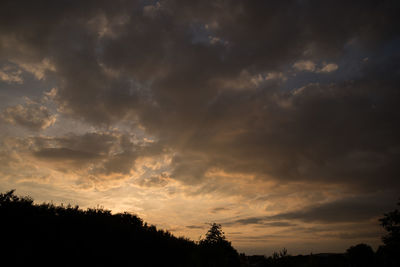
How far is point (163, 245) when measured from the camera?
962 inches

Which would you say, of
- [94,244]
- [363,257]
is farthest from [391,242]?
Answer: [94,244]

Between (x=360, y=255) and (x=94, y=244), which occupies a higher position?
(x=94, y=244)

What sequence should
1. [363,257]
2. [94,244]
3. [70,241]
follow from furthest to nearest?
1. [363,257]
2. [94,244]
3. [70,241]

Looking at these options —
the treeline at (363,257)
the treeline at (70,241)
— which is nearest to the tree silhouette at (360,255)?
the treeline at (363,257)

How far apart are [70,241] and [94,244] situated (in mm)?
1853

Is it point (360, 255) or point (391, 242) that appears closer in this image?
point (391, 242)

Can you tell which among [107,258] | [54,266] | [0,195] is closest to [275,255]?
[107,258]

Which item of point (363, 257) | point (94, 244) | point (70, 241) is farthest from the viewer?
point (363, 257)

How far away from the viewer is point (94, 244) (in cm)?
1658

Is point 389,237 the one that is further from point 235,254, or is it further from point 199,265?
point 199,265

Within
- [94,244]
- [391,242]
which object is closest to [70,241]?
[94,244]

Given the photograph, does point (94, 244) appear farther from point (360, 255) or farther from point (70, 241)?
point (360, 255)

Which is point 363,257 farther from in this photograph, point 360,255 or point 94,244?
point 94,244

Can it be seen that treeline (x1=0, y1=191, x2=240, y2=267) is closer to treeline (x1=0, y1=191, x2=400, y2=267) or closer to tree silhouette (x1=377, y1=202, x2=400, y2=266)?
treeline (x1=0, y1=191, x2=400, y2=267)
